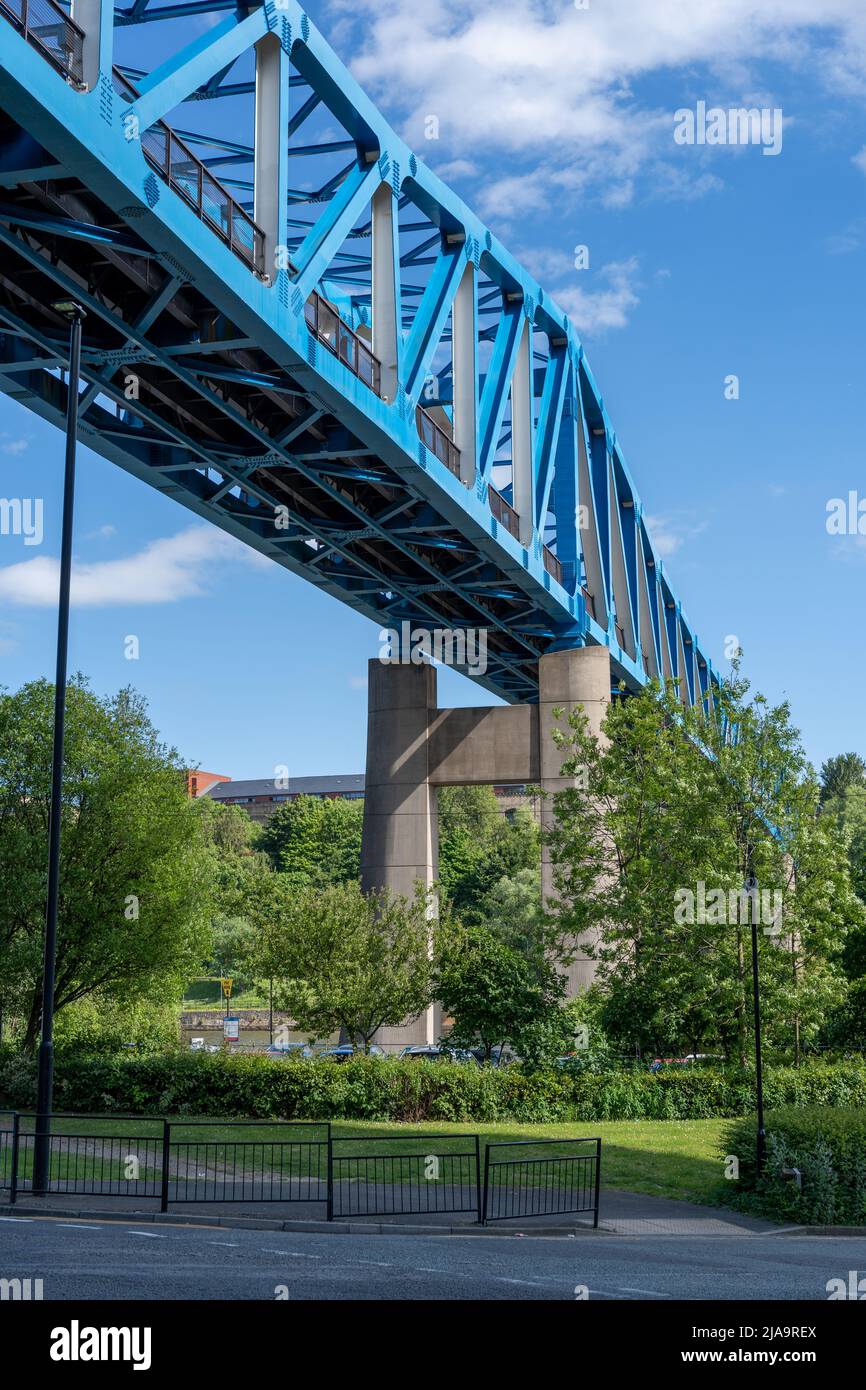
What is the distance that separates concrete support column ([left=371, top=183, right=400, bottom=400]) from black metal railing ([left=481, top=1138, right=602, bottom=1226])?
16488mm

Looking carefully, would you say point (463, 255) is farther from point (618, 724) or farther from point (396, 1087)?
point (396, 1087)

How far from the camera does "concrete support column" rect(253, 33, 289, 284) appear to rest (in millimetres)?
23422

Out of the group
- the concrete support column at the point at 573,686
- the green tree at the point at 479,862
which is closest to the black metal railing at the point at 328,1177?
the concrete support column at the point at 573,686

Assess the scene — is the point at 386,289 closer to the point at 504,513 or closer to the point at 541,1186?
Result: the point at 504,513

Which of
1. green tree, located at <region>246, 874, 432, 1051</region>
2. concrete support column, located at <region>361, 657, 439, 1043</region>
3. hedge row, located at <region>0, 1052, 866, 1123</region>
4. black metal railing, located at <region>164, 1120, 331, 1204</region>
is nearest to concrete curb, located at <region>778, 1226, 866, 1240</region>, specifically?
black metal railing, located at <region>164, 1120, 331, 1204</region>

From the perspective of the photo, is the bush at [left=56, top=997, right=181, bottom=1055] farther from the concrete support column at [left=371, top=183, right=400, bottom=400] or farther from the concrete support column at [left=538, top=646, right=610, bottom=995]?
the concrete support column at [left=371, top=183, right=400, bottom=400]

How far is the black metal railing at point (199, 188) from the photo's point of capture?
19688 mm

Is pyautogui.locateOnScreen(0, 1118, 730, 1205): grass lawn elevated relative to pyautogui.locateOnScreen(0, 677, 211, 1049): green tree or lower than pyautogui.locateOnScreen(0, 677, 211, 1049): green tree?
lower

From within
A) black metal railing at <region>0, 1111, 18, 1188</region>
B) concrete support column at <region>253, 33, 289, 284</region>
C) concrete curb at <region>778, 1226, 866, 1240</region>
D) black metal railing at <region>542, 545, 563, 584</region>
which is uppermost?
concrete support column at <region>253, 33, 289, 284</region>

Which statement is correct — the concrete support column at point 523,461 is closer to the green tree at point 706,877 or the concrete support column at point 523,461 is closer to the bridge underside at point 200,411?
the bridge underside at point 200,411

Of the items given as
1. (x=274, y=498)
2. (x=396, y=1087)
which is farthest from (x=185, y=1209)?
(x=274, y=498)

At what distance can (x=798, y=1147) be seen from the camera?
18.7 meters

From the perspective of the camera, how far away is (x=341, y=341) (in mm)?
26469

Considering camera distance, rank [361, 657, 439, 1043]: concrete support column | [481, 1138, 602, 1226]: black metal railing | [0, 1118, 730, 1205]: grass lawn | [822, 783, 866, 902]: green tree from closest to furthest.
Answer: [481, 1138, 602, 1226]: black metal railing < [0, 1118, 730, 1205]: grass lawn < [361, 657, 439, 1043]: concrete support column < [822, 783, 866, 902]: green tree
